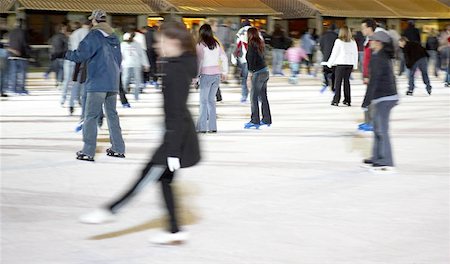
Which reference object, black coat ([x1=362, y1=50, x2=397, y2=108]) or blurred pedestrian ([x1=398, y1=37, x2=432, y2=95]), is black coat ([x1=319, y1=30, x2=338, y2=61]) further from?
black coat ([x1=362, y1=50, x2=397, y2=108])

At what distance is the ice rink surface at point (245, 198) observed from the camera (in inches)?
209

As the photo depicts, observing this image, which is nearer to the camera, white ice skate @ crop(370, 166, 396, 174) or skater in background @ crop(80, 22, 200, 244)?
skater in background @ crop(80, 22, 200, 244)

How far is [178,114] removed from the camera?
533 cm

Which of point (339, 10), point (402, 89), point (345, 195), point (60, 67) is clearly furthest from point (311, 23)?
point (345, 195)

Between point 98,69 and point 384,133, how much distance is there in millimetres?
2992

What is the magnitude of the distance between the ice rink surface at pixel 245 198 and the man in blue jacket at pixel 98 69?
437 millimetres

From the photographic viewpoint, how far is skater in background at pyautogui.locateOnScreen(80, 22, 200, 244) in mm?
5332

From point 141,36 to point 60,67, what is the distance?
2134mm

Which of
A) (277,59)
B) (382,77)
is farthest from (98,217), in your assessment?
(277,59)

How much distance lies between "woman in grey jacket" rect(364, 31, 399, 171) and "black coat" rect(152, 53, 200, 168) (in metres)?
3.56

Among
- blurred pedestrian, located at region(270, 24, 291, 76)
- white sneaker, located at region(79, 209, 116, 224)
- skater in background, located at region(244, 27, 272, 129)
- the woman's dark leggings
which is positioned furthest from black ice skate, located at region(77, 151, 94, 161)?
blurred pedestrian, located at region(270, 24, 291, 76)

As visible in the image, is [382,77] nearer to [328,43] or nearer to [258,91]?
[258,91]

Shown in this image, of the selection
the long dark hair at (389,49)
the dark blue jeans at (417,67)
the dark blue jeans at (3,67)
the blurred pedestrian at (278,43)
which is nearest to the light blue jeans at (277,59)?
the blurred pedestrian at (278,43)

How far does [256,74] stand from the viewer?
40.8 feet
